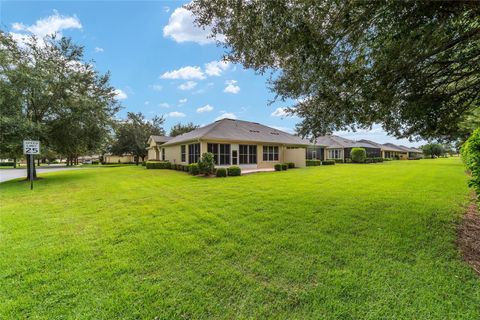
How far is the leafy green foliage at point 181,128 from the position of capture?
49469 mm

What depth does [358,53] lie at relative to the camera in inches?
215

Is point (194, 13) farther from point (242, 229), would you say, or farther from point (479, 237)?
point (479, 237)

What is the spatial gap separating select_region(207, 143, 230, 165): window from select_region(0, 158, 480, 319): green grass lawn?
11583 millimetres

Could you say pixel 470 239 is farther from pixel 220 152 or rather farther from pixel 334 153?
pixel 334 153

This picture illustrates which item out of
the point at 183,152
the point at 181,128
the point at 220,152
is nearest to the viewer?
the point at 220,152

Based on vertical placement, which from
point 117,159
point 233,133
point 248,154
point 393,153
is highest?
point 233,133

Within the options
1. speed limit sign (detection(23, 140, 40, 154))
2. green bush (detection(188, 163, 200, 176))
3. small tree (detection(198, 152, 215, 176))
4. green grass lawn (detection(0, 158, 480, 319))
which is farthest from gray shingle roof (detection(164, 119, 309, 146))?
green grass lawn (detection(0, 158, 480, 319))

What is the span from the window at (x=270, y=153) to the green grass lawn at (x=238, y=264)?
15370 mm

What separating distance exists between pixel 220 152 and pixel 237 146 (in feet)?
6.04

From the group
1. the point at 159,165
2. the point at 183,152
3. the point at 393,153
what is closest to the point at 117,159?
the point at 159,165

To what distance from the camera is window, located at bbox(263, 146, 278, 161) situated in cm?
2222

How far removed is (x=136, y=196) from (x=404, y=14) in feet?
31.8

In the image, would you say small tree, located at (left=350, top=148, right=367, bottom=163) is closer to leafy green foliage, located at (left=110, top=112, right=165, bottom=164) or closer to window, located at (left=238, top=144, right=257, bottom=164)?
window, located at (left=238, top=144, right=257, bottom=164)

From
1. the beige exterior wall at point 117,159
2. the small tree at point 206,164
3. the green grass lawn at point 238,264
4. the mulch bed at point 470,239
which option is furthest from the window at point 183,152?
the beige exterior wall at point 117,159
